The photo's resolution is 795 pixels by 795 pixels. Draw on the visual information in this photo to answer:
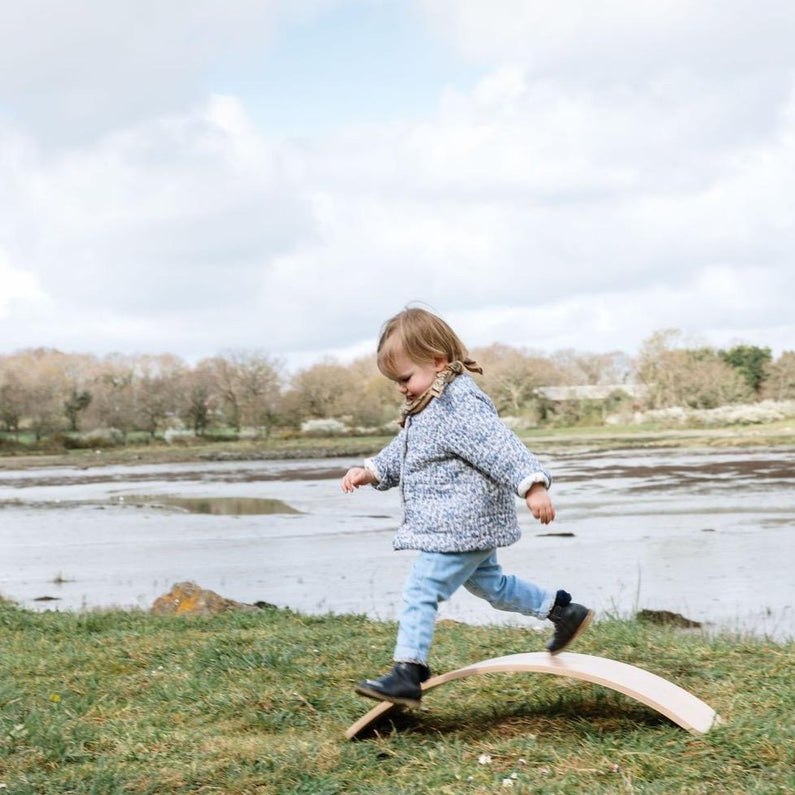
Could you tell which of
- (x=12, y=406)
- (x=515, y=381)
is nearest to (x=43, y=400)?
(x=12, y=406)

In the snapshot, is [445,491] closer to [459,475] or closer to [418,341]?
[459,475]

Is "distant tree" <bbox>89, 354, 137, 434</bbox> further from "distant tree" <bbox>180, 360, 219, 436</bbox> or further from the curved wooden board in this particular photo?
the curved wooden board

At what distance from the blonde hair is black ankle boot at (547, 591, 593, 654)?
1116 mm

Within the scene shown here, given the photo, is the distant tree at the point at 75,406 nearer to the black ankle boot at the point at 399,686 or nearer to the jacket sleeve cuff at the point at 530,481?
the black ankle boot at the point at 399,686

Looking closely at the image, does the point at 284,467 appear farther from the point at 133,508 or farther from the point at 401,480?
the point at 401,480

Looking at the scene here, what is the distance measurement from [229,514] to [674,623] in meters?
14.7

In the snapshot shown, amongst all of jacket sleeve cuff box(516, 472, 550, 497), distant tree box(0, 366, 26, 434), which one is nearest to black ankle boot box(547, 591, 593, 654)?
jacket sleeve cuff box(516, 472, 550, 497)

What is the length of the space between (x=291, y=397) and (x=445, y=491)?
6545cm

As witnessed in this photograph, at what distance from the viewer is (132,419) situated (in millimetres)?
67938

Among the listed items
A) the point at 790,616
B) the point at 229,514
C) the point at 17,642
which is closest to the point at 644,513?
the point at 229,514

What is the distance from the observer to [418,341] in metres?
4.49

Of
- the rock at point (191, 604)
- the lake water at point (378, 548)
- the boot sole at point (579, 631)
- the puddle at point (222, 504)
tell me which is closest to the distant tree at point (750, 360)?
the lake water at point (378, 548)

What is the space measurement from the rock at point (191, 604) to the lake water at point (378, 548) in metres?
1.21

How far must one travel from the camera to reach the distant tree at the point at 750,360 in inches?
3179
